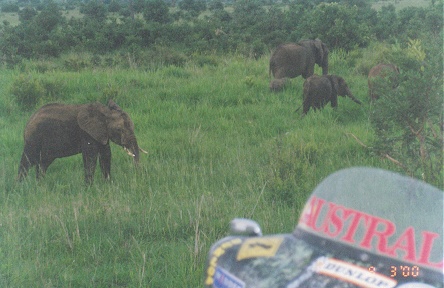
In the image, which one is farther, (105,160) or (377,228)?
(105,160)

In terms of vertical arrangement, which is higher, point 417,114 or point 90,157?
point 417,114

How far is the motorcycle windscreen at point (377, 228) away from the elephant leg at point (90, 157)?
156 inches

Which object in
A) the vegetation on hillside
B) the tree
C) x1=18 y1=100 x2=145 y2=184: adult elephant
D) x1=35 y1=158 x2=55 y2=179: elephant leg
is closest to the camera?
the vegetation on hillside

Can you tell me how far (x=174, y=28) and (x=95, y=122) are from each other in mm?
11543

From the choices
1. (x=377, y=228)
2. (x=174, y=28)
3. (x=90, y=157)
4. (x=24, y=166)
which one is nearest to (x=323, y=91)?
(x=90, y=157)

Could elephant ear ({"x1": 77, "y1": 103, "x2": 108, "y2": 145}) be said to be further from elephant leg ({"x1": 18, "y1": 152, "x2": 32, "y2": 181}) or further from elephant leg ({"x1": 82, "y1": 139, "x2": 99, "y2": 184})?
elephant leg ({"x1": 18, "y1": 152, "x2": 32, "y2": 181})

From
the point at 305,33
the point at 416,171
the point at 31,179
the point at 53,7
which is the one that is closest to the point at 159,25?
the point at 53,7

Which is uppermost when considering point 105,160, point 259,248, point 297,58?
point 259,248

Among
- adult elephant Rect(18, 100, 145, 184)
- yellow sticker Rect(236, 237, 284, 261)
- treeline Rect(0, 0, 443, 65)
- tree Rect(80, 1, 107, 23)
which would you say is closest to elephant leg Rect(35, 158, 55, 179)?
adult elephant Rect(18, 100, 145, 184)

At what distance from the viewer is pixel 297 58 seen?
965 cm

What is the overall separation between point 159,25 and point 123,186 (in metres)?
11.6

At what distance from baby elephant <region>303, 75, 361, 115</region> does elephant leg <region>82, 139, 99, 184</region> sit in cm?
289

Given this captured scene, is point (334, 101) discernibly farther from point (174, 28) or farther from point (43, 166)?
point (174, 28)

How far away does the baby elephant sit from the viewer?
7.29m
